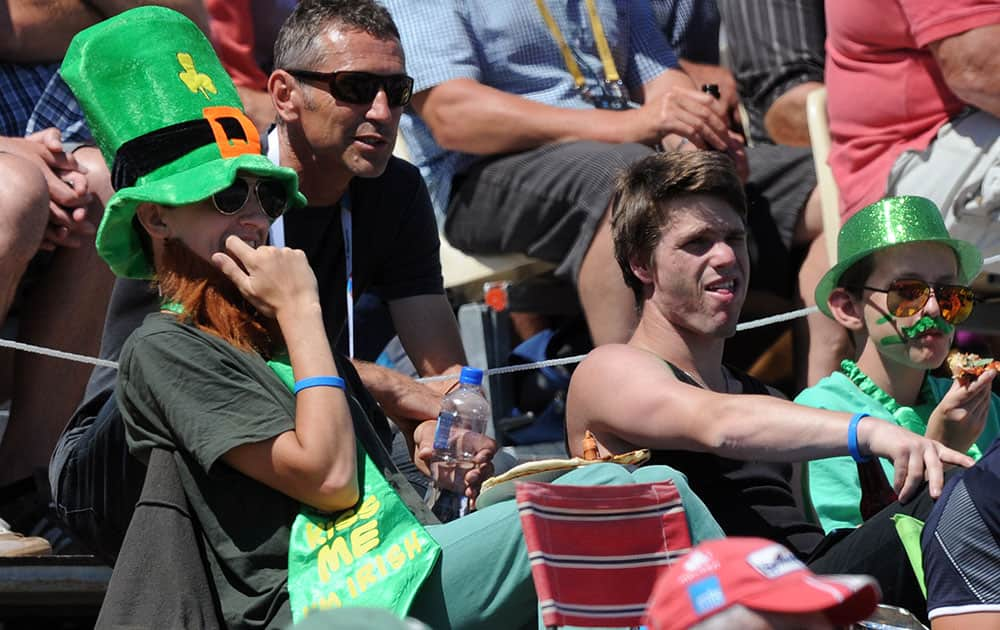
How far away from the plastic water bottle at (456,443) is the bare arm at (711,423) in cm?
26

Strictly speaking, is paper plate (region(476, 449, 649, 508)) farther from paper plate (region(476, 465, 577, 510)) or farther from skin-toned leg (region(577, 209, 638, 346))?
skin-toned leg (region(577, 209, 638, 346))

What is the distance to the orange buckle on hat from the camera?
3.39 m

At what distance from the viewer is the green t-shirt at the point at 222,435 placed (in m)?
2.96

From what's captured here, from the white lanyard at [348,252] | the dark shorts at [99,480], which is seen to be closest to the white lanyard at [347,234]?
the white lanyard at [348,252]

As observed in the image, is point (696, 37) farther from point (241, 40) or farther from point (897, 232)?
point (897, 232)

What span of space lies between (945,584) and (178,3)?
2729 millimetres

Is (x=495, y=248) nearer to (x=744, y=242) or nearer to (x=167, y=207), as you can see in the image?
(x=744, y=242)

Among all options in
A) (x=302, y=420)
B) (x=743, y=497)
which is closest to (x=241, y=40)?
(x=743, y=497)

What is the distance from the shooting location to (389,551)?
9.81 ft

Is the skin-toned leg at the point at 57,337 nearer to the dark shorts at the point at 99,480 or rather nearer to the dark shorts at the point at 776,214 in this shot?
the dark shorts at the point at 99,480

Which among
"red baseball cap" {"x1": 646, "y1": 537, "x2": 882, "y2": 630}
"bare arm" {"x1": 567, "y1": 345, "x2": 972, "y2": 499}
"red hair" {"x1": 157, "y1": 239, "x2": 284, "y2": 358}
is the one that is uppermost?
"red baseball cap" {"x1": 646, "y1": 537, "x2": 882, "y2": 630}

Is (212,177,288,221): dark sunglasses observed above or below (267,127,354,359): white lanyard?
above

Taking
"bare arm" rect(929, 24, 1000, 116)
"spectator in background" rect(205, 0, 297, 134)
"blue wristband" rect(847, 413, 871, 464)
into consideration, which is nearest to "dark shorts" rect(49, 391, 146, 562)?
"blue wristband" rect(847, 413, 871, 464)

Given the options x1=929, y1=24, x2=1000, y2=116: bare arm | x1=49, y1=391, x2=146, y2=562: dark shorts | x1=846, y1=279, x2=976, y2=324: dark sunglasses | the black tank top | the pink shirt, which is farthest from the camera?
the pink shirt
